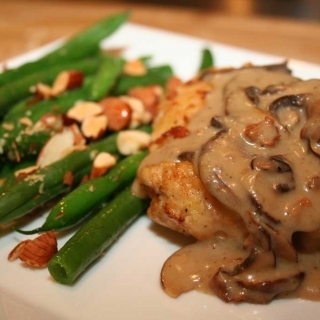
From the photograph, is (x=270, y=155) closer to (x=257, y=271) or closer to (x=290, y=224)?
(x=290, y=224)

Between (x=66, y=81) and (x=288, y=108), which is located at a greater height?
(x=288, y=108)

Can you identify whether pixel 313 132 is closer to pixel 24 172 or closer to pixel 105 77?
pixel 24 172

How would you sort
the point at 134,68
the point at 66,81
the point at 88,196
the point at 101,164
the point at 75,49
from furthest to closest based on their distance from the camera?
the point at 75,49, the point at 134,68, the point at 66,81, the point at 101,164, the point at 88,196

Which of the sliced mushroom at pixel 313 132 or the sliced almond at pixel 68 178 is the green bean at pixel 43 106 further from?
the sliced mushroom at pixel 313 132

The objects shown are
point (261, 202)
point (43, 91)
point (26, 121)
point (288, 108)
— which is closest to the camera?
point (261, 202)

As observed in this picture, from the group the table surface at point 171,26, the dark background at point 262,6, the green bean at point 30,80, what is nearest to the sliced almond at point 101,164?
the green bean at point 30,80

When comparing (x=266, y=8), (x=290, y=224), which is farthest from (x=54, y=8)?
(x=290, y=224)

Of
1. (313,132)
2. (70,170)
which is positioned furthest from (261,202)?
(70,170)
